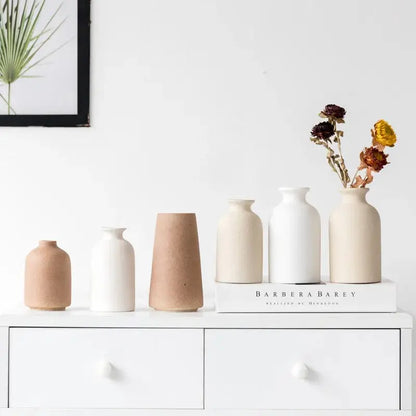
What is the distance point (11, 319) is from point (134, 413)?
298 mm

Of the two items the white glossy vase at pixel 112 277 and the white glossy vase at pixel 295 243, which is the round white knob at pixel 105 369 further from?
the white glossy vase at pixel 295 243

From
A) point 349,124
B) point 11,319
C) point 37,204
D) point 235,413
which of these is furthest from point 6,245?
point 349,124

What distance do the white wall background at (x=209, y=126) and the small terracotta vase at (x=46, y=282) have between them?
0.28 meters

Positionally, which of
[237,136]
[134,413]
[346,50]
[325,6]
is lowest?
[134,413]

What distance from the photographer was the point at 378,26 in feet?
5.73

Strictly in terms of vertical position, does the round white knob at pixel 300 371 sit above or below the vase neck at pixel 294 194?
below

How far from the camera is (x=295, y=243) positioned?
55.8 inches

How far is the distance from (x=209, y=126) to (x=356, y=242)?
20.5 inches

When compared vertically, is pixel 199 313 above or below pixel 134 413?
above

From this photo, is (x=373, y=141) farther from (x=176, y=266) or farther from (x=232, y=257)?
(x=176, y=266)

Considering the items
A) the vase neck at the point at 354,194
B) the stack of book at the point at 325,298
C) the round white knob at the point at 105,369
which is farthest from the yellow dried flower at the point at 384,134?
the round white knob at the point at 105,369

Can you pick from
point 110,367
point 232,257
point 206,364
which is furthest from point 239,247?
point 110,367

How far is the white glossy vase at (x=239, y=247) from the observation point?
1.43 metres

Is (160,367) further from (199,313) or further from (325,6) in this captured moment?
(325,6)
